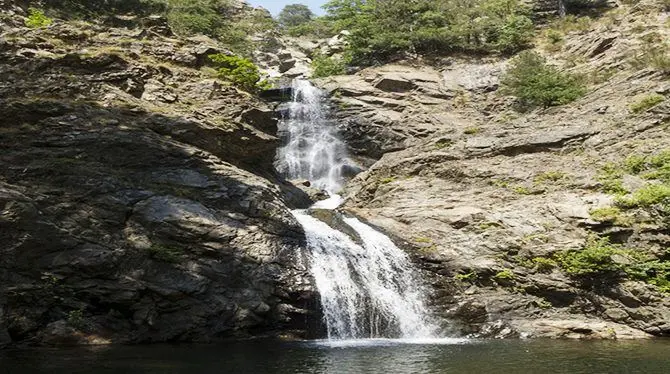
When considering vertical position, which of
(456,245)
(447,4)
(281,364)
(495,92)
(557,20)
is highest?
(447,4)

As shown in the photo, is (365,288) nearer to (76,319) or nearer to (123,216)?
(123,216)

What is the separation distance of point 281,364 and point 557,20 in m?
40.7

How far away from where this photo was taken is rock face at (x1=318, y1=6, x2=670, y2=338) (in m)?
18.1

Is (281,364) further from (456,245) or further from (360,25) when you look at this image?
(360,25)

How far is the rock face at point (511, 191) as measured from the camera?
1806 centimetres

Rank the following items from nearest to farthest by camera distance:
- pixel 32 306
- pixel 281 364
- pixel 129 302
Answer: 1. pixel 281 364
2. pixel 32 306
3. pixel 129 302

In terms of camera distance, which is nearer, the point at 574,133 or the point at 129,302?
the point at 129,302

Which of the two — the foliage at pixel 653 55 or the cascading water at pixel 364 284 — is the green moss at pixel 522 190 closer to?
the cascading water at pixel 364 284

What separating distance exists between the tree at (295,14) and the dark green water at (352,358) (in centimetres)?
8234

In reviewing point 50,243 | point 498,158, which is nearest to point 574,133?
point 498,158

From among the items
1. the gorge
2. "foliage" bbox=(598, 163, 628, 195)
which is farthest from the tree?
"foliage" bbox=(598, 163, 628, 195)

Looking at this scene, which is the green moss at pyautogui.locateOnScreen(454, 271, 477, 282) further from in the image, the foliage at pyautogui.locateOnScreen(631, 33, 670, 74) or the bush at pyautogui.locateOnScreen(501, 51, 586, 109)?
the foliage at pyautogui.locateOnScreen(631, 33, 670, 74)

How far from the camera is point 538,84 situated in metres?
30.6

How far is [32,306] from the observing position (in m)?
14.3
